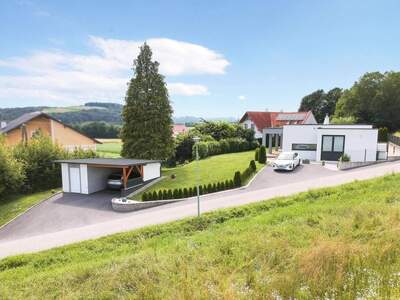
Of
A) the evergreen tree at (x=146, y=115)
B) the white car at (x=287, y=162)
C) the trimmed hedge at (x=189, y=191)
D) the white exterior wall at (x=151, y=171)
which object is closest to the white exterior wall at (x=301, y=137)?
the white car at (x=287, y=162)

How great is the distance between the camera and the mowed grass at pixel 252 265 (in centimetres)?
432

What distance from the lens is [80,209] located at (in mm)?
16828

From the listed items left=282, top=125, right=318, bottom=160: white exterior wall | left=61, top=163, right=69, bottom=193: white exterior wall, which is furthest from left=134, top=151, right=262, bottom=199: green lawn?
left=61, top=163, right=69, bottom=193: white exterior wall

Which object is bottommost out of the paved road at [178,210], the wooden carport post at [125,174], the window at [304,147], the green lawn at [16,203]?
the green lawn at [16,203]

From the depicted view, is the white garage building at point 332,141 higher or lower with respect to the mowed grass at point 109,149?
higher

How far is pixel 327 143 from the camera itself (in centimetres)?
2527

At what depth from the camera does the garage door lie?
20266 millimetres

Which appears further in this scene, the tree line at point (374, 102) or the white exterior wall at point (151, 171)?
the tree line at point (374, 102)

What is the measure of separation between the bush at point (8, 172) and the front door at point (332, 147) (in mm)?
24514

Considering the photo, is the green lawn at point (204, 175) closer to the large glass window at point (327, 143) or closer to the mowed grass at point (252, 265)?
the large glass window at point (327, 143)

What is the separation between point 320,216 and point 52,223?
43.8 feet

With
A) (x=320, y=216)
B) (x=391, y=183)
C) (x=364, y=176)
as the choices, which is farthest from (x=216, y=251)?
(x=364, y=176)

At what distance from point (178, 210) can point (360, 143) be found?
17719 millimetres

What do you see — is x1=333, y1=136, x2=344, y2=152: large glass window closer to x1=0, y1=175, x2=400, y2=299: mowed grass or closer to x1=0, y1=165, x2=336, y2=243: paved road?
x1=0, y1=165, x2=336, y2=243: paved road
